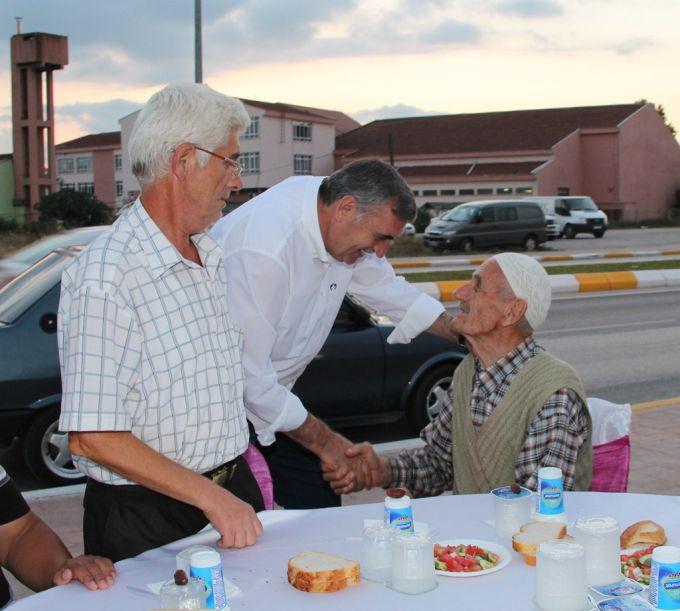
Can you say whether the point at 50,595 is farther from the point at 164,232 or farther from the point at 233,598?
the point at 164,232

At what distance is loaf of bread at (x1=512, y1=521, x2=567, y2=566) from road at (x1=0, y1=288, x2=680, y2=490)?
452 cm

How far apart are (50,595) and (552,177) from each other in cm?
6246

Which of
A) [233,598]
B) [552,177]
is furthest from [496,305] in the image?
[552,177]

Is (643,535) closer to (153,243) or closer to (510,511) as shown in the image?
(510,511)

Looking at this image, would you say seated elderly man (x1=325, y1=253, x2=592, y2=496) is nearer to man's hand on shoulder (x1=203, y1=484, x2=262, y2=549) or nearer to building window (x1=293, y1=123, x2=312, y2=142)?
man's hand on shoulder (x1=203, y1=484, x2=262, y2=549)

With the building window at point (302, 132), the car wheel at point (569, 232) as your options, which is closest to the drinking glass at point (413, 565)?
the car wheel at point (569, 232)

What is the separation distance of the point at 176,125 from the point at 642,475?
179 inches

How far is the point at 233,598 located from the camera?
234 cm

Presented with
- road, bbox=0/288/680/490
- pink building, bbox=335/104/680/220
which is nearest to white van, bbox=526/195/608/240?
pink building, bbox=335/104/680/220

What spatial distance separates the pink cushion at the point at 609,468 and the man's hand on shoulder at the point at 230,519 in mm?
1492

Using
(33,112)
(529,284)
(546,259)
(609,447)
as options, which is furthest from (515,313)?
(33,112)

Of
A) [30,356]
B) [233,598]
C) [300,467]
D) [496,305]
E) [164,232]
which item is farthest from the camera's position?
[30,356]

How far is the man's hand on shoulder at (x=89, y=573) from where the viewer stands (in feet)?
7.98

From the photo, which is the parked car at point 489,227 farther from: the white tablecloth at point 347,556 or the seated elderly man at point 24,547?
the seated elderly man at point 24,547
